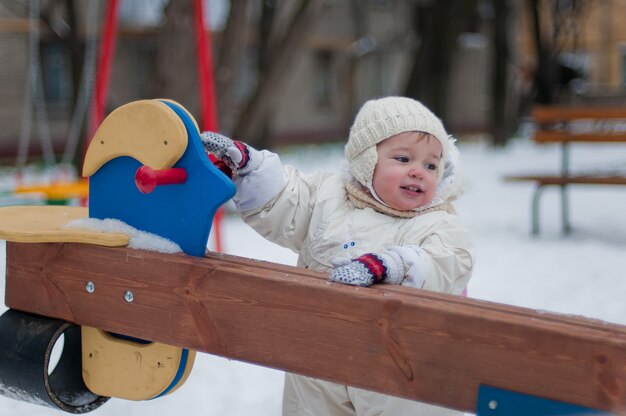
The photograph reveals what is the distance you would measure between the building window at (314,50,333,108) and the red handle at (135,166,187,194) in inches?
765

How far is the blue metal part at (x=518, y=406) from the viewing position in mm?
1400

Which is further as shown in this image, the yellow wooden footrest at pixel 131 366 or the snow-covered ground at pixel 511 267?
the snow-covered ground at pixel 511 267

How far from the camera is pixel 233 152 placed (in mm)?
2084

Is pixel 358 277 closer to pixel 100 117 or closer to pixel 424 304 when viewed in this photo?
pixel 424 304

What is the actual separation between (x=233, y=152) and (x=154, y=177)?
270 mm

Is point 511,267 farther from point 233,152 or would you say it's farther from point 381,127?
point 233,152

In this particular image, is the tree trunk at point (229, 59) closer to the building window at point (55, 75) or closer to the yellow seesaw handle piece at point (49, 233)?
the yellow seesaw handle piece at point (49, 233)

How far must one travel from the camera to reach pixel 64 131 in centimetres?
1625

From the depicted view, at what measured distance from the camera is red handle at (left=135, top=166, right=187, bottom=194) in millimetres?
1870

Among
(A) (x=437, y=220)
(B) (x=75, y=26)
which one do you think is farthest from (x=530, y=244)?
(B) (x=75, y=26)

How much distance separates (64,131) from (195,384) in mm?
13857

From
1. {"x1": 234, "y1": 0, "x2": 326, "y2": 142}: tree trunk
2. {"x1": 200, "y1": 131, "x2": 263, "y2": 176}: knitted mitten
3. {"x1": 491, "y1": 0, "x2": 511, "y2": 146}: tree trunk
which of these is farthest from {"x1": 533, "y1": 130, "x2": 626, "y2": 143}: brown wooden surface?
{"x1": 491, "y1": 0, "x2": 511, "y2": 146}: tree trunk

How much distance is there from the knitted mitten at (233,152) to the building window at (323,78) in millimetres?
19220

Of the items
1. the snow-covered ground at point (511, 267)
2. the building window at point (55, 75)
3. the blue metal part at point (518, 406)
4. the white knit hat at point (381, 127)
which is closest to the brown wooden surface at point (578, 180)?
the snow-covered ground at point (511, 267)
